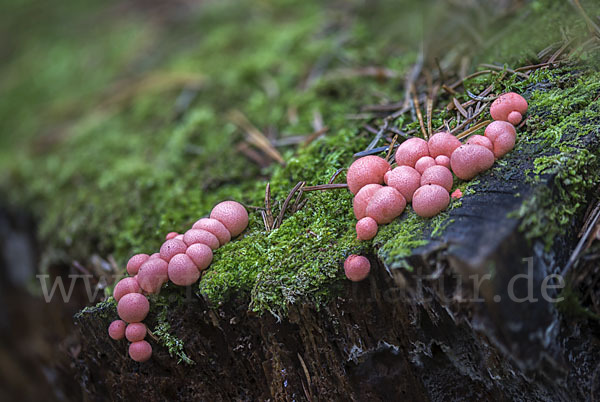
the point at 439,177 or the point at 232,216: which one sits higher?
the point at 439,177

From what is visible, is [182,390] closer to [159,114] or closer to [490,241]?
[490,241]

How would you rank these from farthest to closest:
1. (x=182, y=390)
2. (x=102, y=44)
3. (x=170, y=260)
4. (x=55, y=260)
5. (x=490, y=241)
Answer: (x=102, y=44), (x=55, y=260), (x=182, y=390), (x=170, y=260), (x=490, y=241)

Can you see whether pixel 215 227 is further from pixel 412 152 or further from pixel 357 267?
pixel 412 152

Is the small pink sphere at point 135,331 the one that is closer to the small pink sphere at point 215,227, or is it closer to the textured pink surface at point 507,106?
the small pink sphere at point 215,227

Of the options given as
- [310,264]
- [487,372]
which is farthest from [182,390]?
[487,372]

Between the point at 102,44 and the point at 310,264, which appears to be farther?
the point at 102,44

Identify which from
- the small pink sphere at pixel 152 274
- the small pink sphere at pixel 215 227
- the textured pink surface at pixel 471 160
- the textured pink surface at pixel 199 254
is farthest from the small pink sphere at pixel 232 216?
the textured pink surface at pixel 471 160

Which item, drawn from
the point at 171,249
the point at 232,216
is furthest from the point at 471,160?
the point at 171,249
